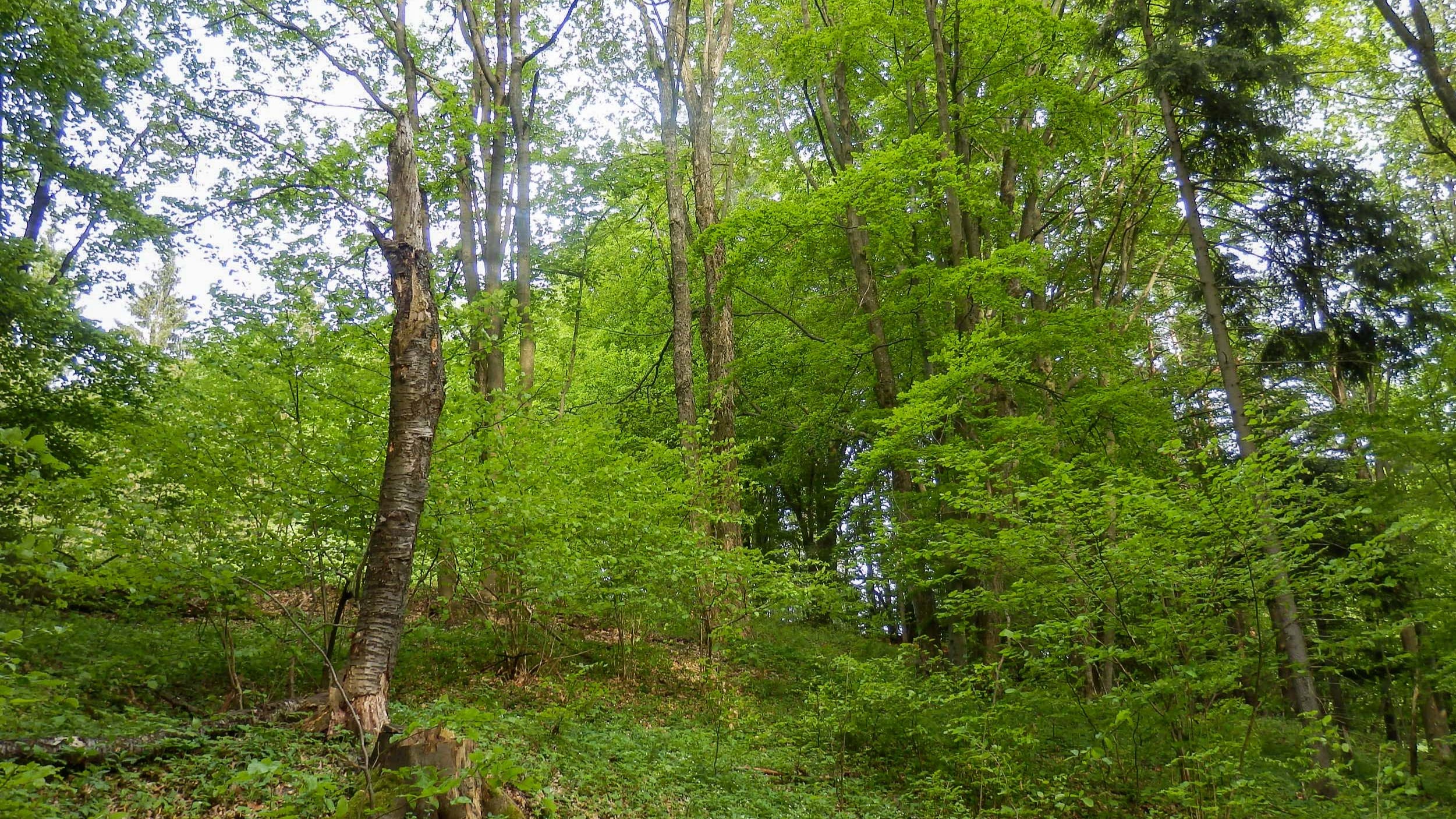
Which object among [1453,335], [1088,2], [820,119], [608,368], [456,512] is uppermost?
[820,119]

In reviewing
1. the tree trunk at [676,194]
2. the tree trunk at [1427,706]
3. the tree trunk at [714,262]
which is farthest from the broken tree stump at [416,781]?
the tree trunk at [1427,706]

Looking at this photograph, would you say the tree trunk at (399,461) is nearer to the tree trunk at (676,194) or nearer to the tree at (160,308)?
the tree trunk at (676,194)

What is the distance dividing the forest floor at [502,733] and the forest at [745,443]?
57 millimetres

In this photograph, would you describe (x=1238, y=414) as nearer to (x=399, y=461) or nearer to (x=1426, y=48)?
(x=1426, y=48)

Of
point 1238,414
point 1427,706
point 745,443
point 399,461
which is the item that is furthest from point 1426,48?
point 399,461

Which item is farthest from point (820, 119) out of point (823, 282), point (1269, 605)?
point (1269, 605)

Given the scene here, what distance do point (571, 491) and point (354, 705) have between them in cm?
310

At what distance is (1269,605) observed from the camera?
7.15m

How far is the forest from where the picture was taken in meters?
5.45

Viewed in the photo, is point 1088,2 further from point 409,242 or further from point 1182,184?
point 409,242

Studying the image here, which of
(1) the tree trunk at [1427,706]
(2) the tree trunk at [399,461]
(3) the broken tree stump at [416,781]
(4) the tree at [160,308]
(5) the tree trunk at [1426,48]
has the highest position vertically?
(4) the tree at [160,308]

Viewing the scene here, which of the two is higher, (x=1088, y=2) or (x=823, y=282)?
(x=1088, y=2)

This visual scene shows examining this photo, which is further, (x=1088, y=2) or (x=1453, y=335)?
(x=1088, y=2)

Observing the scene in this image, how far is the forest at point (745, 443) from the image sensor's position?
17.9 feet
